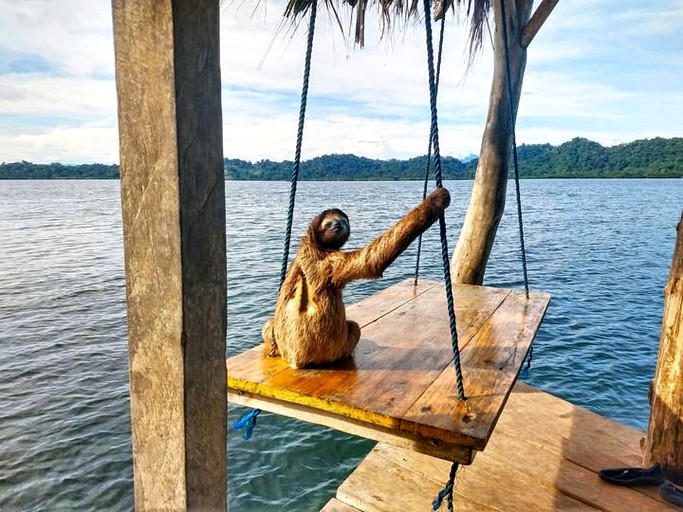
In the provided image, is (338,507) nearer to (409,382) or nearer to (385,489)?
(385,489)

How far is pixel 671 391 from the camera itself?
337 centimetres

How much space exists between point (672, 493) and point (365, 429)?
7.32 ft

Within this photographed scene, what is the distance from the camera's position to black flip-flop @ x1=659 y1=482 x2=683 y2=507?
120 inches

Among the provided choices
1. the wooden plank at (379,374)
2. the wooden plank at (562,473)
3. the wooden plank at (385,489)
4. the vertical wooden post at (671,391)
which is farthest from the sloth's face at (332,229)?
the vertical wooden post at (671,391)

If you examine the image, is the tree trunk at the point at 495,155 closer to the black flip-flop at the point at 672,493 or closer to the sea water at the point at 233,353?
the black flip-flop at the point at 672,493

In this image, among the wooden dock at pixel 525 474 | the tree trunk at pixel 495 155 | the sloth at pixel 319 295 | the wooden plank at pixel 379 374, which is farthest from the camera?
the tree trunk at pixel 495 155

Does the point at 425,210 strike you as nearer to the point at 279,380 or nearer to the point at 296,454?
the point at 279,380

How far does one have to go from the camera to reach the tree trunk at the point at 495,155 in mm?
4660

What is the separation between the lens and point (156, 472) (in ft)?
4.83

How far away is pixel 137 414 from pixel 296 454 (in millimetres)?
4677

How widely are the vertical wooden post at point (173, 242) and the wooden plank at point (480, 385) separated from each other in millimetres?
964

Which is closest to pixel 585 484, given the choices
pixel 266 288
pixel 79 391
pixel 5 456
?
pixel 5 456

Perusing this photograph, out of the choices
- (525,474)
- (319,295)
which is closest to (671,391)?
(525,474)

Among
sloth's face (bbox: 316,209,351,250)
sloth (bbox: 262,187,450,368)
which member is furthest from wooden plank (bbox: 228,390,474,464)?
sloth's face (bbox: 316,209,351,250)
